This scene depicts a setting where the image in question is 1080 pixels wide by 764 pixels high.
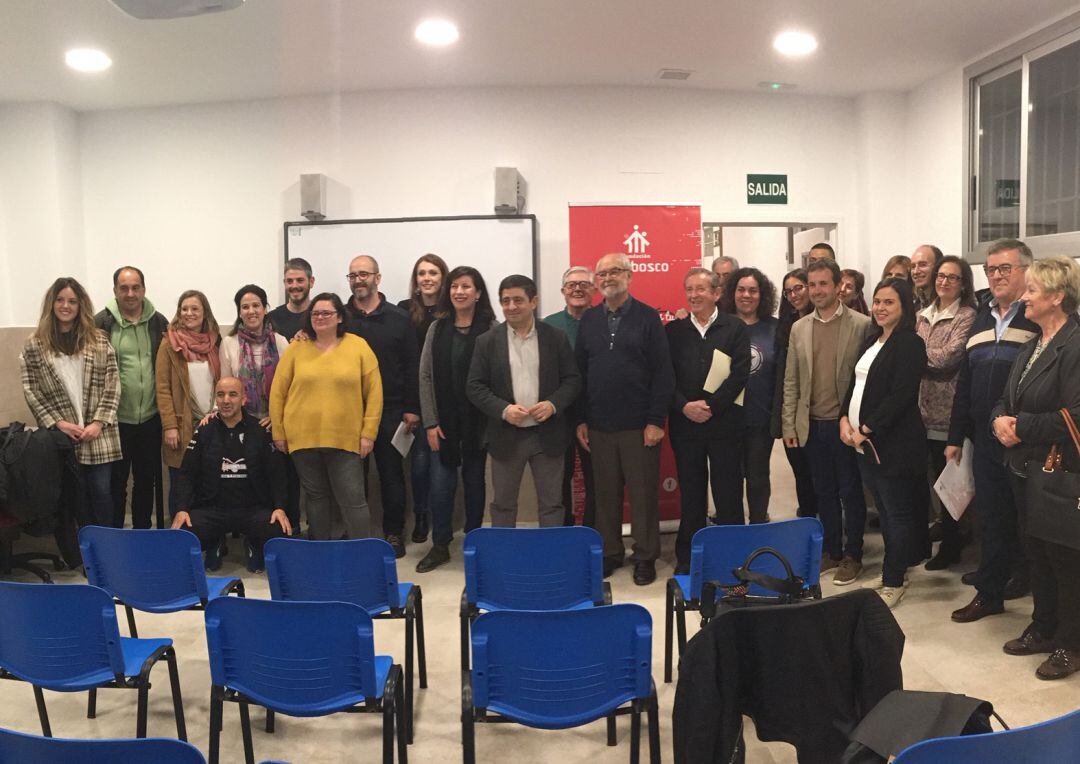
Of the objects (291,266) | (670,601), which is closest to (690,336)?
(670,601)

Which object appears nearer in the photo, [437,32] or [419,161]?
[437,32]

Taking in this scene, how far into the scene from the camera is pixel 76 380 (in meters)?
4.32


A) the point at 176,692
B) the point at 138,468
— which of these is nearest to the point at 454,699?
the point at 176,692

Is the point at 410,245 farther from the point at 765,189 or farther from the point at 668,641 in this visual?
the point at 668,641

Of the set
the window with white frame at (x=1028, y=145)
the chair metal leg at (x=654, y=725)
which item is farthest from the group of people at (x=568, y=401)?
the chair metal leg at (x=654, y=725)

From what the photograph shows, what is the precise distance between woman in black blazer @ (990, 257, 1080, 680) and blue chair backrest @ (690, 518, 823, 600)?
0.96 metres

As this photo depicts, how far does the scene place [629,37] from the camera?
16.0ft

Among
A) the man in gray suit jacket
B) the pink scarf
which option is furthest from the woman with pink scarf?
the man in gray suit jacket

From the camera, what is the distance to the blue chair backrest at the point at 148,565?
2.73 metres

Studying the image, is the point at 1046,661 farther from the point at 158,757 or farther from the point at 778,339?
the point at 158,757

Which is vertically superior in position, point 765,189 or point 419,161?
point 419,161

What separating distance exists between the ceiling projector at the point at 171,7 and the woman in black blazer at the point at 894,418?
3217mm

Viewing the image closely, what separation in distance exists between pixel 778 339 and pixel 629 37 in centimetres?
205

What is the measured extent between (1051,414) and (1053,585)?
739 millimetres
